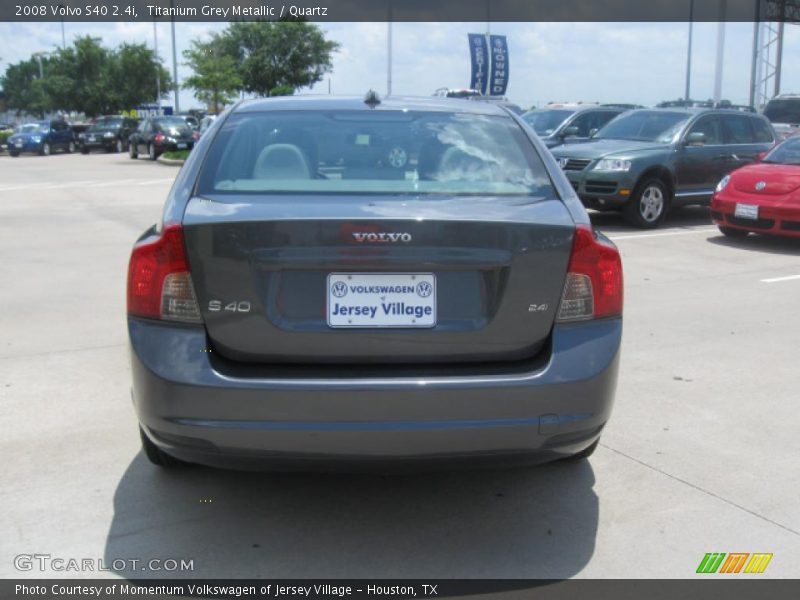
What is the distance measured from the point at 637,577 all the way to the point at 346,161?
2.03m

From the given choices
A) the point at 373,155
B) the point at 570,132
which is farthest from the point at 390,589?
the point at 570,132

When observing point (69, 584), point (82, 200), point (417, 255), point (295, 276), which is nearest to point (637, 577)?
point (417, 255)

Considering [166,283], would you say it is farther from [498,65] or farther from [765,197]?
[498,65]

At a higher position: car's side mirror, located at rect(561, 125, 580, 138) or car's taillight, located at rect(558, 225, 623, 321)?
car's side mirror, located at rect(561, 125, 580, 138)

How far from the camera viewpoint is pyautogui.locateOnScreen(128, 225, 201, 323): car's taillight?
3.09m

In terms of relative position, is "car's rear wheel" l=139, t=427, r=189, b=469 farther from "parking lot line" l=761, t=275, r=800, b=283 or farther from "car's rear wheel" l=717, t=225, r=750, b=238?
"car's rear wheel" l=717, t=225, r=750, b=238

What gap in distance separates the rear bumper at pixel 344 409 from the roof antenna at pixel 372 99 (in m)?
1.63

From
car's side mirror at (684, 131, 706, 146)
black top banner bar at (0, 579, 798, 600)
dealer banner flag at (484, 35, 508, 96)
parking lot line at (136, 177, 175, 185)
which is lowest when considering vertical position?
black top banner bar at (0, 579, 798, 600)

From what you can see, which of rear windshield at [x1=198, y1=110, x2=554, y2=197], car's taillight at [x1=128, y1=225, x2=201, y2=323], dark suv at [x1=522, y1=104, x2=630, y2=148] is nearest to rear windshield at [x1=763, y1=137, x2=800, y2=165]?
dark suv at [x1=522, y1=104, x2=630, y2=148]

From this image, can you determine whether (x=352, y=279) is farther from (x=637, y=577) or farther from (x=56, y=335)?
(x=56, y=335)

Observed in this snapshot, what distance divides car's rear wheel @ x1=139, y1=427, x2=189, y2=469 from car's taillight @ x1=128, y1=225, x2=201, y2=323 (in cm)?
87

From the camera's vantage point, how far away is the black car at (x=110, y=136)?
39.3 meters

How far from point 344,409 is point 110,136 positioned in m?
39.3

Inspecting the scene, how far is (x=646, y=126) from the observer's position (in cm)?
1333
